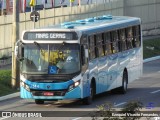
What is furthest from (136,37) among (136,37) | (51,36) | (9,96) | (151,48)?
(151,48)

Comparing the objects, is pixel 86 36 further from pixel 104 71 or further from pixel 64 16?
pixel 64 16

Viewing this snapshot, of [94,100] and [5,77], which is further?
[5,77]

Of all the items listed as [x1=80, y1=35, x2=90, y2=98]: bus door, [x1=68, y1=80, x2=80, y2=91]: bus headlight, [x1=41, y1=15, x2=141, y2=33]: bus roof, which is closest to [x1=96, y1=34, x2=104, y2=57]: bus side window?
[x1=41, y1=15, x2=141, y2=33]: bus roof

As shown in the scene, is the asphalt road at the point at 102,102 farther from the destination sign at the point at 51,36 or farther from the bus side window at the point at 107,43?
the destination sign at the point at 51,36

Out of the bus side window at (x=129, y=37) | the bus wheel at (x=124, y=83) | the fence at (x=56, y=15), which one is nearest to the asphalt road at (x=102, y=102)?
the bus wheel at (x=124, y=83)

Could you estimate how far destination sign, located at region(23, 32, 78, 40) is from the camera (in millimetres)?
25641

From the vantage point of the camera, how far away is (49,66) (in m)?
25.5

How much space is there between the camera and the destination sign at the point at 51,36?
25641 millimetres

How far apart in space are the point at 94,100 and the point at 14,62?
4821 millimetres

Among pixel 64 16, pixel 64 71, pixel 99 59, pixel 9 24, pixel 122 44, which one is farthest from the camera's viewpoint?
pixel 64 16

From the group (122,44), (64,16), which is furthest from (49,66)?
(64,16)

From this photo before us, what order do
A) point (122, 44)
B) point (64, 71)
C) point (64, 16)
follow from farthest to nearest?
point (64, 16) → point (122, 44) → point (64, 71)

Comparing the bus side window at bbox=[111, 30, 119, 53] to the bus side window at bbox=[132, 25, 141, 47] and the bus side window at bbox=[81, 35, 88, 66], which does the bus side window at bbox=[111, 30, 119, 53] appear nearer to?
the bus side window at bbox=[132, 25, 141, 47]

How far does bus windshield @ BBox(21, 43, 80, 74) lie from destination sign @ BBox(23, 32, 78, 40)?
A: 23 centimetres
